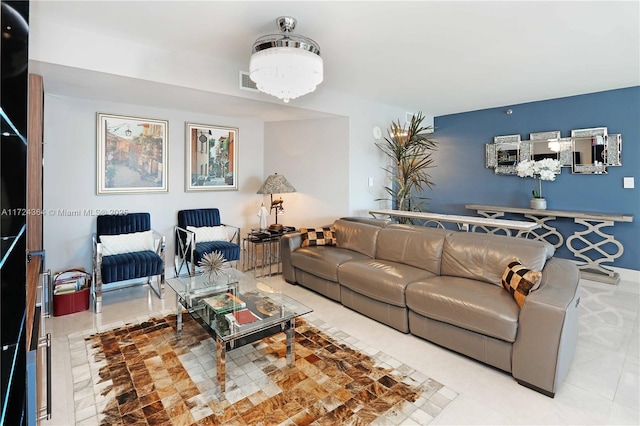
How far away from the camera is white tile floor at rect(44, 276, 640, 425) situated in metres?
1.90

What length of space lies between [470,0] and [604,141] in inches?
139

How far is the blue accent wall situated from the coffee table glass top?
4.27m

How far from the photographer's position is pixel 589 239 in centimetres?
452

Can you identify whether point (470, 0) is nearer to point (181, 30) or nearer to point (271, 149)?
point (181, 30)

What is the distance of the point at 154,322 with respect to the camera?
9.95 ft

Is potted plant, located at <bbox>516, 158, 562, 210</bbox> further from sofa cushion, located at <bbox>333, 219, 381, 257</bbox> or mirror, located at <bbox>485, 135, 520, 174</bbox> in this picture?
sofa cushion, located at <bbox>333, 219, 381, 257</bbox>

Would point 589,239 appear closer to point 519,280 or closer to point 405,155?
point 405,155

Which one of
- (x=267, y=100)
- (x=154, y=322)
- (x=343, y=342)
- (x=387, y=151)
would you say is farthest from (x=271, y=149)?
(x=343, y=342)

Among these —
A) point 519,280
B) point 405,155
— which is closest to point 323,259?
point 519,280

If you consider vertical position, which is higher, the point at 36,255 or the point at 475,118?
the point at 475,118

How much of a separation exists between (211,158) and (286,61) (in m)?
2.76

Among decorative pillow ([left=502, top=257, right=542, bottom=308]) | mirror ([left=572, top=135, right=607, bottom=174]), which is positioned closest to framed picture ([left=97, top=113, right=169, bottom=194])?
decorative pillow ([left=502, top=257, right=542, bottom=308])

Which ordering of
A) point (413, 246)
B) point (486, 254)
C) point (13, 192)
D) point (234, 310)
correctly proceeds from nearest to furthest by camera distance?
1. point (13, 192)
2. point (234, 310)
3. point (486, 254)
4. point (413, 246)

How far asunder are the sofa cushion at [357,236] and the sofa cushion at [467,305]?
3.33 feet
